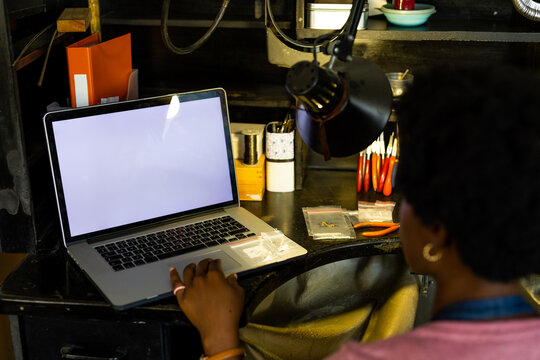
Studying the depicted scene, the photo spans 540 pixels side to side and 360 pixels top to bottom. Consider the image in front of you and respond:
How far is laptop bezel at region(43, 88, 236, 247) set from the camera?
143cm

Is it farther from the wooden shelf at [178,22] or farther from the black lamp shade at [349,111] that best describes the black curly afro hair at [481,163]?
the wooden shelf at [178,22]

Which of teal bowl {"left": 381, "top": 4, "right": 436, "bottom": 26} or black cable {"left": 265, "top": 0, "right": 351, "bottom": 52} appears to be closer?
black cable {"left": 265, "top": 0, "right": 351, "bottom": 52}

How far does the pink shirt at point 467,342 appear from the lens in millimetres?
761

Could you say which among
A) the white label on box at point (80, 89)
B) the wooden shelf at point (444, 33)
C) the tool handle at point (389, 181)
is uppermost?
the wooden shelf at point (444, 33)

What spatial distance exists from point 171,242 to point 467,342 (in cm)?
86

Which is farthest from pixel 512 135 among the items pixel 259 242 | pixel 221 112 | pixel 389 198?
pixel 389 198

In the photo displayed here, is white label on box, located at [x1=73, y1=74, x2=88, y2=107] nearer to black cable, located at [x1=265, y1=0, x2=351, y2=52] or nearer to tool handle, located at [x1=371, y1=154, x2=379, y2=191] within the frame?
black cable, located at [x1=265, y1=0, x2=351, y2=52]

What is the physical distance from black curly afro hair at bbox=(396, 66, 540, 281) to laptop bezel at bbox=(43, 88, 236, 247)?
→ 33.5 inches

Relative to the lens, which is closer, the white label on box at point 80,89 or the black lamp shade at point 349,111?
the black lamp shade at point 349,111

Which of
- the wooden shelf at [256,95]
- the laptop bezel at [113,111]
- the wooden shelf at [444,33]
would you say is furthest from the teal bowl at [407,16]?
the laptop bezel at [113,111]

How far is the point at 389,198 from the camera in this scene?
1.88 metres

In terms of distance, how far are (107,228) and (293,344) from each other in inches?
26.1

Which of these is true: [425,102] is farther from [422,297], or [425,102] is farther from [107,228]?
[422,297]

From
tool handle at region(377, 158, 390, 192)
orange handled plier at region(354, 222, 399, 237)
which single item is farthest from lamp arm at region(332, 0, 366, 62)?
tool handle at region(377, 158, 390, 192)
